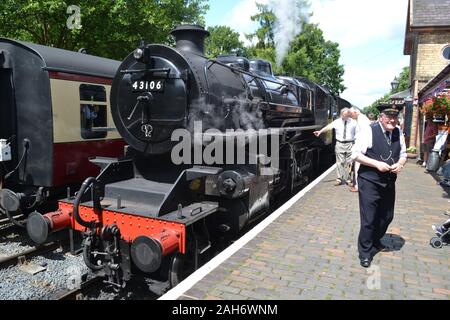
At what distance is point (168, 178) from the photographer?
206 inches

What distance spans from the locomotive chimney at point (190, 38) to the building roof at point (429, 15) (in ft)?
50.0

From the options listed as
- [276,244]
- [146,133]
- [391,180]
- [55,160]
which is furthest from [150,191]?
[391,180]

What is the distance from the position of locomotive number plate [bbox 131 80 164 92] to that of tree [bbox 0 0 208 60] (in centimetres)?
691

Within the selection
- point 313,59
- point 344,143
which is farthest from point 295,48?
point 344,143

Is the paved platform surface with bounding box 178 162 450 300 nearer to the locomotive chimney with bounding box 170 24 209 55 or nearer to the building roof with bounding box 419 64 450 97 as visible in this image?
the locomotive chimney with bounding box 170 24 209 55

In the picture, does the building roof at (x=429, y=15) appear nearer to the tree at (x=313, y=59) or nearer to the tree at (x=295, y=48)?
the tree at (x=313, y=59)

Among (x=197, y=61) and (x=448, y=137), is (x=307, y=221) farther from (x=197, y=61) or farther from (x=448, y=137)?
(x=448, y=137)

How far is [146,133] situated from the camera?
5.09 m

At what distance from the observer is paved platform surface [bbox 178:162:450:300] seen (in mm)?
3682

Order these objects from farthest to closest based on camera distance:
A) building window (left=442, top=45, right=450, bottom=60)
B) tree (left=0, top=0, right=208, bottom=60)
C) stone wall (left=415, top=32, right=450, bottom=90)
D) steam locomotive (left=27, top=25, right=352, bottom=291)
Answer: stone wall (left=415, top=32, right=450, bottom=90) < building window (left=442, top=45, right=450, bottom=60) < tree (left=0, top=0, right=208, bottom=60) < steam locomotive (left=27, top=25, right=352, bottom=291)

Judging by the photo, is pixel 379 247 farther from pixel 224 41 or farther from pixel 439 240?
pixel 224 41

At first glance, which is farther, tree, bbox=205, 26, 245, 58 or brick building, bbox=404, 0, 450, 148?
tree, bbox=205, 26, 245, 58

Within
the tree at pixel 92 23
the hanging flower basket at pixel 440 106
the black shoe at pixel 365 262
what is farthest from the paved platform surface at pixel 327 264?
the tree at pixel 92 23

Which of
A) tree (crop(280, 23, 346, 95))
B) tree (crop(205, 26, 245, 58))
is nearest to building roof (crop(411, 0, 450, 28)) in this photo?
tree (crop(280, 23, 346, 95))
